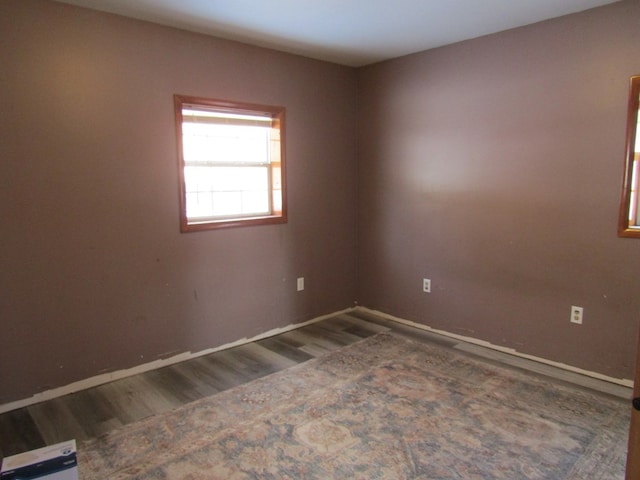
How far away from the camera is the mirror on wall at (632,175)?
8.84 ft

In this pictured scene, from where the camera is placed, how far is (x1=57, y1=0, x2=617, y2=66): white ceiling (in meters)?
2.69

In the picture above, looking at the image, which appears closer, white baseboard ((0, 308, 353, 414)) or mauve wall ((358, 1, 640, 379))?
white baseboard ((0, 308, 353, 414))

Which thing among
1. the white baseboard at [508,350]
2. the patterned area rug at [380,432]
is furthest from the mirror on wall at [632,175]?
the patterned area rug at [380,432]

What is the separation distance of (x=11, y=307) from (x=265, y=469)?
183cm

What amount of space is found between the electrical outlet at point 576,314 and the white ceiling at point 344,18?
199 cm

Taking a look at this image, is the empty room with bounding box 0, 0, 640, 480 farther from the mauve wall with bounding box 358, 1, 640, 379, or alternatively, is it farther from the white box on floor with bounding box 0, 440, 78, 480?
the white box on floor with bounding box 0, 440, 78, 480

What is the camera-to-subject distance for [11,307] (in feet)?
8.57

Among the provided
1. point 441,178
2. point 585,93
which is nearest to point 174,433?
point 441,178

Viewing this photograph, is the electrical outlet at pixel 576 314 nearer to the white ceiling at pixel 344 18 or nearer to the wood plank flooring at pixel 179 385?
the wood plank flooring at pixel 179 385

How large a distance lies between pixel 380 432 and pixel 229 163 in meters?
2.32

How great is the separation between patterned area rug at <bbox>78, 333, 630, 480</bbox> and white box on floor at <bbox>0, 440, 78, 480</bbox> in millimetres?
533

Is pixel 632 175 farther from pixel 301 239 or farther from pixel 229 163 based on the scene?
pixel 229 163

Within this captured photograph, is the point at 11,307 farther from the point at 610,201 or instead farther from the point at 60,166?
the point at 610,201

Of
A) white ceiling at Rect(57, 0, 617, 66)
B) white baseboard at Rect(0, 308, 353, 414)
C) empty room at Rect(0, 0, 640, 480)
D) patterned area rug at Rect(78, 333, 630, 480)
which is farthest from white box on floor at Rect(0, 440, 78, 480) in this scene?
white ceiling at Rect(57, 0, 617, 66)
